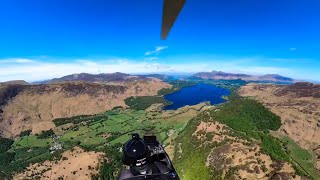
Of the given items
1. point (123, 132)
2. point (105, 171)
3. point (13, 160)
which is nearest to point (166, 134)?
point (123, 132)

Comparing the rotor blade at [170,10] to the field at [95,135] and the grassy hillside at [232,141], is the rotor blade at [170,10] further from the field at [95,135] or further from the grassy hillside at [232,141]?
the field at [95,135]

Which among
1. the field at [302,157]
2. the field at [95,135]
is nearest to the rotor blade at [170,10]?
the field at [302,157]

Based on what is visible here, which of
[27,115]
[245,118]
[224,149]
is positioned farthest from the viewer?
[27,115]

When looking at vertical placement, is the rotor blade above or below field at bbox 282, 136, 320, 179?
above

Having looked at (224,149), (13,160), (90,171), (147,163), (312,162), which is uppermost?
(147,163)

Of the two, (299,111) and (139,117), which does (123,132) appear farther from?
(299,111)

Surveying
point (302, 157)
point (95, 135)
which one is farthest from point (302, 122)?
point (95, 135)

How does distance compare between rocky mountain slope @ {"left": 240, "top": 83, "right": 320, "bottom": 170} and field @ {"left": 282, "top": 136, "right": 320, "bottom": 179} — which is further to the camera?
rocky mountain slope @ {"left": 240, "top": 83, "right": 320, "bottom": 170}

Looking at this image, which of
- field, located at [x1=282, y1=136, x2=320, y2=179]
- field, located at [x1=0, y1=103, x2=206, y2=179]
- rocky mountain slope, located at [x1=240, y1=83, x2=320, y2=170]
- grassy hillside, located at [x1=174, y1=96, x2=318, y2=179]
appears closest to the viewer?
grassy hillside, located at [x1=174, y1=96, x2=318, y2=179]

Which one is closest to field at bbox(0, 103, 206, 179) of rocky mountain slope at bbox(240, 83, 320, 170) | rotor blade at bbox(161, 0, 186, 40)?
rocky mountain slope at bbox(240, 83, 320, 170)

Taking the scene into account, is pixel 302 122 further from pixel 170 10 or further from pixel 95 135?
pixel 170 10

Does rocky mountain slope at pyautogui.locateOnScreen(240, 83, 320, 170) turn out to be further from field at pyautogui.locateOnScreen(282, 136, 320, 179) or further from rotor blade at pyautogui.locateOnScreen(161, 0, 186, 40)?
rotor blade at pyautogui.locateOnScreen(161, 0, 186, 40)
